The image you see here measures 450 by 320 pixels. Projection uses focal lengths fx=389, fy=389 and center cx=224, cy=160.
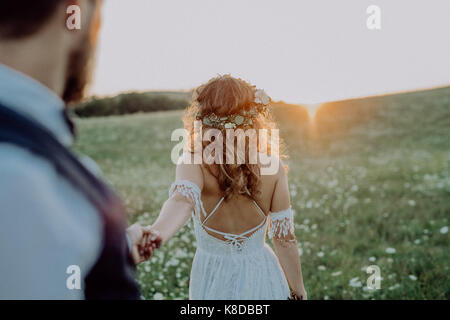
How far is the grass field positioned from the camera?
523cm

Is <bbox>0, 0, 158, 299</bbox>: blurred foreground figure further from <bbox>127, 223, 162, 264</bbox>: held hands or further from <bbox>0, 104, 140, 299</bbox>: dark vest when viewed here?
<bbox>127, 223, 162, 264</bbox>: held hands

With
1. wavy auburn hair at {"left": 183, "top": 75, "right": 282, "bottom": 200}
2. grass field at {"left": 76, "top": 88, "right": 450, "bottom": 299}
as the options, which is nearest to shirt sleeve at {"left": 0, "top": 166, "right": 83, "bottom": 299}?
wavy auburn hair at {"left": 183, "top": 75, "right": 282, "bottom": 200}

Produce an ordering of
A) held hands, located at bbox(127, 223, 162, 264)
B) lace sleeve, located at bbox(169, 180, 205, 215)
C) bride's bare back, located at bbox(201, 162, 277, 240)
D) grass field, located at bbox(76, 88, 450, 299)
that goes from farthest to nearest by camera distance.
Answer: grass field, located at bbox(76, 88, 450, 299)
bride's bare back, located at bbox(201, 162, 277, 240)
lace sleeve, located at bbox(169, 180, 205, 215)
held hands, located at bbox(127, 223, 162, 264)

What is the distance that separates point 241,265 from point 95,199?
2.25 m

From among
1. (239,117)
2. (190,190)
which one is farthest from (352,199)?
(190,190)

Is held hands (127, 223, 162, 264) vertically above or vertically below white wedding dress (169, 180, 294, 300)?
above

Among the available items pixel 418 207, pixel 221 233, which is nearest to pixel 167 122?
pixel 418 207

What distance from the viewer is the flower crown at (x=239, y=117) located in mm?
2650

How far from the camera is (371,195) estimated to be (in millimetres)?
9250

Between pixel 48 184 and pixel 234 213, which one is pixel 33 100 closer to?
pixel 48 184

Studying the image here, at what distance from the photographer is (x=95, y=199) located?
804mm

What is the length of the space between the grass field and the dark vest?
4112 mm
